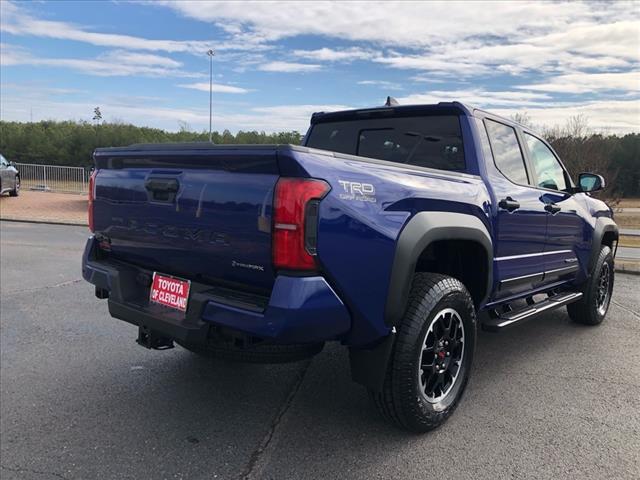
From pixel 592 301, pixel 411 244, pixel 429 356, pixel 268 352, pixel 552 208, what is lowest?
pixel 592 301

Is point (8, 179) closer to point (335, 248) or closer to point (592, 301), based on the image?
point (592, 301)

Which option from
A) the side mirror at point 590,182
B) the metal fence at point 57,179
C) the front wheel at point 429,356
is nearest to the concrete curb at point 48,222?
A: the metal fence at point 57,179

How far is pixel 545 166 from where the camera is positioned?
4.84 m

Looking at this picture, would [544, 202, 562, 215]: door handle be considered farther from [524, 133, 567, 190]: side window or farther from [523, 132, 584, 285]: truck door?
[524, 133, 567, 190]: side window

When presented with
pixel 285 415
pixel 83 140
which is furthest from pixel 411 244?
pixel 83 140

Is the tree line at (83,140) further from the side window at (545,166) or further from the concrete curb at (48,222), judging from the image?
the side window at (545,166)

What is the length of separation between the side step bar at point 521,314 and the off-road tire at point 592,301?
56 cm

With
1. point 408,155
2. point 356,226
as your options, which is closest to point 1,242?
point 408,155

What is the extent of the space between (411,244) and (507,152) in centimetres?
186

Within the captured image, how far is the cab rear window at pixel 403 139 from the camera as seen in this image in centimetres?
379

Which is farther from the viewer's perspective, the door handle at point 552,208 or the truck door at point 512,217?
→ the door handle at point 552,208

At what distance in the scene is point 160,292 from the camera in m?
2.98

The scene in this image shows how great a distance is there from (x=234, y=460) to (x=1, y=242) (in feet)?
32.0

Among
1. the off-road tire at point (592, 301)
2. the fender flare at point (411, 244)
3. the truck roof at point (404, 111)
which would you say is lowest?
the off-road tire at point (592, 301)
